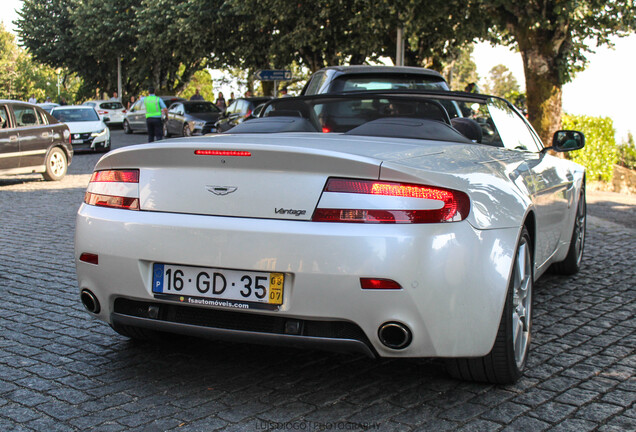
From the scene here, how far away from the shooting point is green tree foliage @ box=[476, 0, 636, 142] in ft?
58.7

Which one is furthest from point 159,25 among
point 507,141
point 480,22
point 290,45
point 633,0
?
point 507,141

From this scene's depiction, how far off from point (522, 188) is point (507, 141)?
1088 mm

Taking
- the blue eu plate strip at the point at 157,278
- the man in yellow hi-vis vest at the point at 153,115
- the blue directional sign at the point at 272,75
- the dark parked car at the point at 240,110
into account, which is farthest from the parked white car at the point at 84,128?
the blue eu plate strip at the point at 157,278

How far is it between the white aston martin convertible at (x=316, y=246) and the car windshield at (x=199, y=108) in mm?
26477

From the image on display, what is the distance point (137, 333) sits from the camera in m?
4.38

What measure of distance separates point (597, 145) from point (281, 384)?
16.0 m

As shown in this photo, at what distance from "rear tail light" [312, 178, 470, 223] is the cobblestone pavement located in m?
0.82

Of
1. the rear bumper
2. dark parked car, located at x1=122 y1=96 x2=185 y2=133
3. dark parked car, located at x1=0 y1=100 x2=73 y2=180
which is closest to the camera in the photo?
the rear bumper

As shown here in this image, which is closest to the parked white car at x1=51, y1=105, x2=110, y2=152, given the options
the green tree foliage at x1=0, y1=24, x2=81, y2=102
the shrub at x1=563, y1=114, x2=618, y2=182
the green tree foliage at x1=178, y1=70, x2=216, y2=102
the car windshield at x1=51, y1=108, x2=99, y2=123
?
the car windshield at x1=51, y1=108, x2=99, y2=123

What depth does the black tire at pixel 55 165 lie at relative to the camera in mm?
15703

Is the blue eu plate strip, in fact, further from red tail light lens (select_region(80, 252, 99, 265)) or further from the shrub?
the shrub

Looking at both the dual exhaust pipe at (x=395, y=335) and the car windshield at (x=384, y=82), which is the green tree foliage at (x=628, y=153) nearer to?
the car windshield at (x=384, y=82)

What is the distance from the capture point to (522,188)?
4.18 meters

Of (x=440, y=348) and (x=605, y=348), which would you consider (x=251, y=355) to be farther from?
(x=605, y=348)
